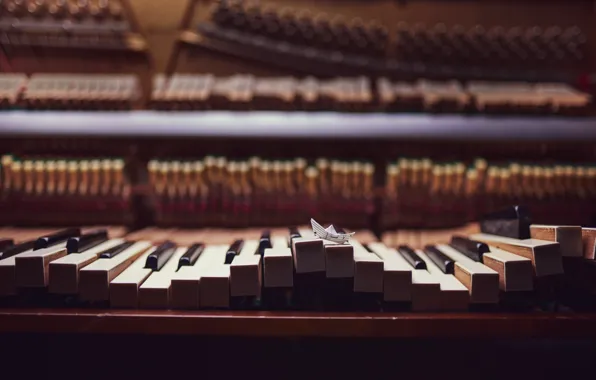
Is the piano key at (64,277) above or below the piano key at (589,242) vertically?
below

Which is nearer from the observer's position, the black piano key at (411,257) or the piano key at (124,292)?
the piano key at (124,292)

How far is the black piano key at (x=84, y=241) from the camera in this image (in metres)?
1.28

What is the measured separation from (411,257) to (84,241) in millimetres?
1073

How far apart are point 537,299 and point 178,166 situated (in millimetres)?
1509

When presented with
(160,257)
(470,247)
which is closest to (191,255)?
(160,257)

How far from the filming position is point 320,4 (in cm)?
215

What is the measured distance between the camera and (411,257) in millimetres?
1323

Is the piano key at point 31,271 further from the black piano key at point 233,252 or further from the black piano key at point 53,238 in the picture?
the black piano key at point 233,252

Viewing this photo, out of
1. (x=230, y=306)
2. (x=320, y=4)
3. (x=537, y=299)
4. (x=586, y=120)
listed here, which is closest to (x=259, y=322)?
(x=230, y=306)

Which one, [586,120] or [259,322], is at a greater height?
[586,120]

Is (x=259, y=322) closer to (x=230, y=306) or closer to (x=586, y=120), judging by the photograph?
(x=230, y=306)

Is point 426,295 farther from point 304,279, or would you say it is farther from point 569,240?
point 569,240

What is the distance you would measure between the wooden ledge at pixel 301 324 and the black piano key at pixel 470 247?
203 millimetres

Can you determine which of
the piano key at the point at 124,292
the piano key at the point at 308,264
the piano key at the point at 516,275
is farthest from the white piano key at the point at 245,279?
the piano key at the point at 516,275
